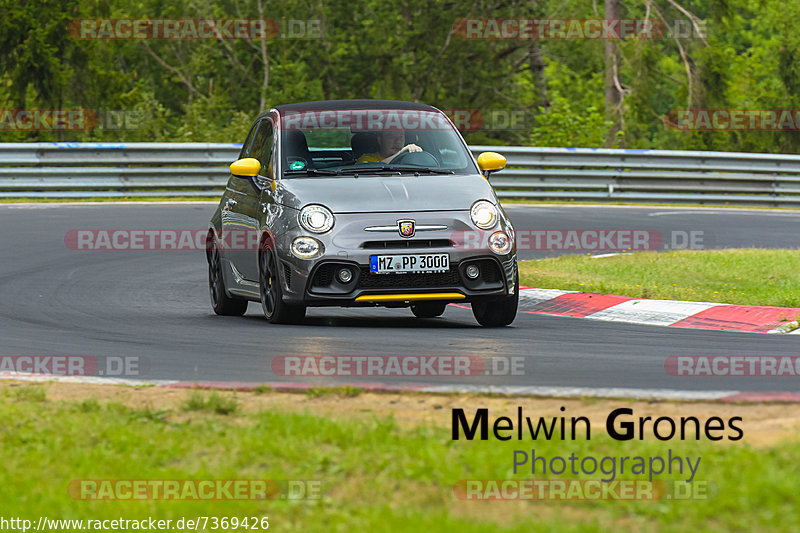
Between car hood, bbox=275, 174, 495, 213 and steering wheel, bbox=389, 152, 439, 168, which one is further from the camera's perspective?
steering wheel, bbox=389, 152, 439, 168

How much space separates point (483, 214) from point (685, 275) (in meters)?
4.95

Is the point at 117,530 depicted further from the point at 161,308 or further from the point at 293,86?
the point at 293,86

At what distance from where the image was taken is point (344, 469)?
476 centimetres

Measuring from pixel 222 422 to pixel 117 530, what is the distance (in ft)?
4.55

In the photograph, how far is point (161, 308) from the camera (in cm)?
1094

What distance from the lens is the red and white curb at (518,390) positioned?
590 centimetres

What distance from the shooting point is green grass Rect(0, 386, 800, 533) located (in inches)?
162

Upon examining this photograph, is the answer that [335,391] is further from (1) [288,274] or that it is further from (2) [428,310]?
(2) [428,310]

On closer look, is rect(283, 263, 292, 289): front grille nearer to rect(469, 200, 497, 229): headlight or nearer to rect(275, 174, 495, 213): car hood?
rect(275, 174, 495, 213): car hood

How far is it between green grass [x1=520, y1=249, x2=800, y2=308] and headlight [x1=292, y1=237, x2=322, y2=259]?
Result: 3810 millimetres
